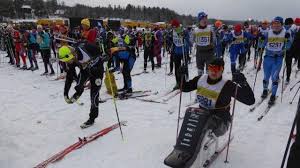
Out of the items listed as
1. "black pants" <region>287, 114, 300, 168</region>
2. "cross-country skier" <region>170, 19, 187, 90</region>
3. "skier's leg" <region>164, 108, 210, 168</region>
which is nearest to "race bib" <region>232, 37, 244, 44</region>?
"cross-country skier" <region>170, 19, 187, 90</region>

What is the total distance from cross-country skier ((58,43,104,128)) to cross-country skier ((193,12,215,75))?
126 inches

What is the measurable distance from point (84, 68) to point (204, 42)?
3711mm

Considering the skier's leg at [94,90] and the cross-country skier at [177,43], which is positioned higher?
the cross-country skier at [177,43]

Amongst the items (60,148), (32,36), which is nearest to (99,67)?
(60,148)

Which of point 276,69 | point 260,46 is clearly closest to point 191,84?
point 276,69

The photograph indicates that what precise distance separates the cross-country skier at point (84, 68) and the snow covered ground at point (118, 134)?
2.41ft

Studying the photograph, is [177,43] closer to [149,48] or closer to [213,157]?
[149,48]

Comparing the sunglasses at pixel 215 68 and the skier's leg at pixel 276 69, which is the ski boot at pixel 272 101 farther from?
the sunglasses at pixel 215 68

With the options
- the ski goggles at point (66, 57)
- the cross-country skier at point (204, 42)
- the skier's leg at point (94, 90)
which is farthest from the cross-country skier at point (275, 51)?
the ski goggles at point (66, 57)

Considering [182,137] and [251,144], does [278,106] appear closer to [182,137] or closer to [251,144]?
[251,144]

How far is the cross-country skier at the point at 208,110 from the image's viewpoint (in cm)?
396

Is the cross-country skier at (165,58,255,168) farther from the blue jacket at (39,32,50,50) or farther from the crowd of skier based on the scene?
the blue jacket at (39,32,50,50)

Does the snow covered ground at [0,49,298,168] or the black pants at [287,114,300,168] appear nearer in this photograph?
the black pants at [287,114,300,168]

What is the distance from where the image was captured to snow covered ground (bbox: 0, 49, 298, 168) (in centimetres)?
491
